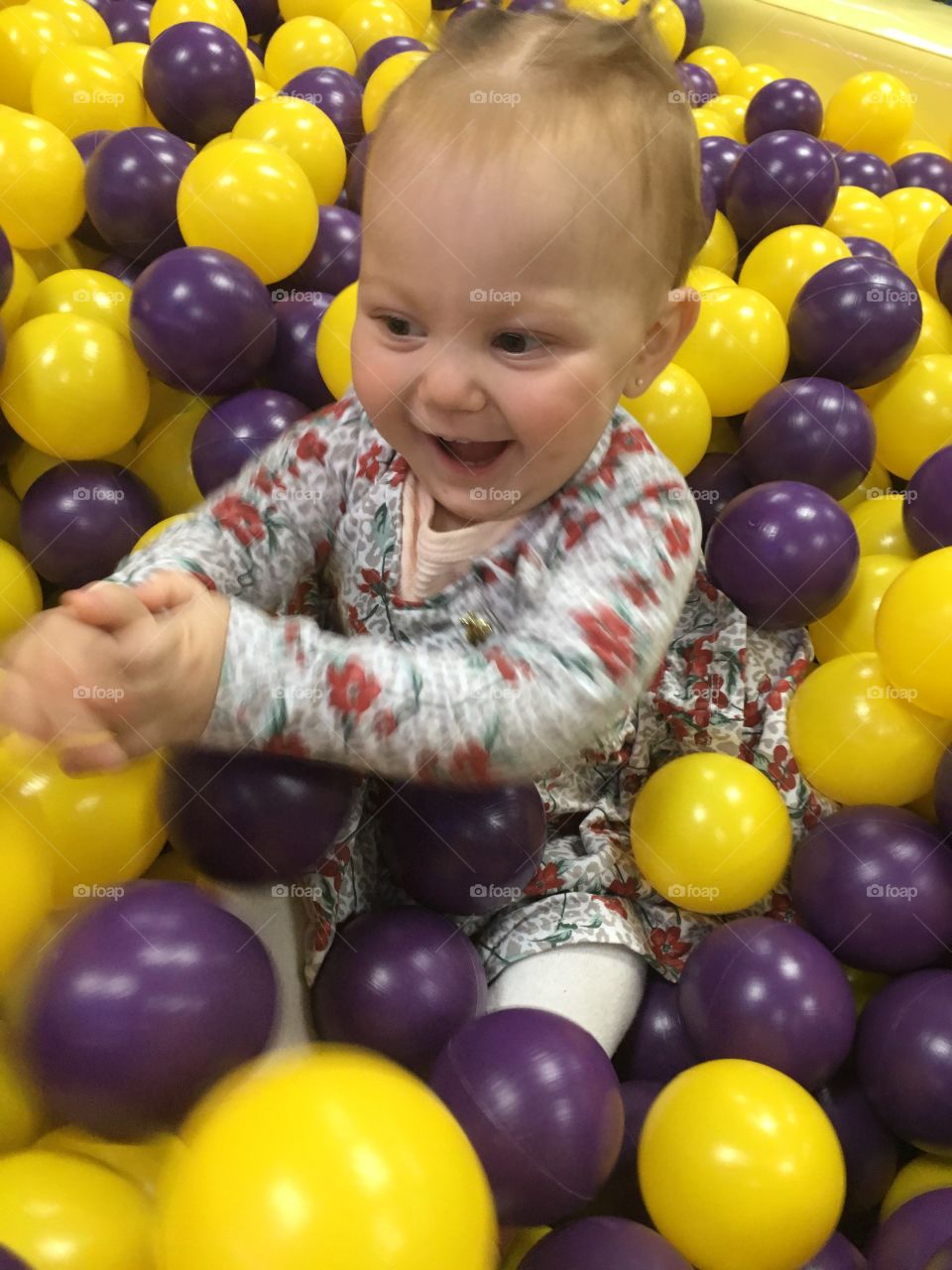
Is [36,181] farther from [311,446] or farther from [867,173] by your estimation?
[867,173]

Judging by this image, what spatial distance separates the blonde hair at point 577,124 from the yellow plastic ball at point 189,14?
1.18 meters

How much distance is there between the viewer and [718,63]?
88.9 inches

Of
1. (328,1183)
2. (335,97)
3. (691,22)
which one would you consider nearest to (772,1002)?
(328,1183)

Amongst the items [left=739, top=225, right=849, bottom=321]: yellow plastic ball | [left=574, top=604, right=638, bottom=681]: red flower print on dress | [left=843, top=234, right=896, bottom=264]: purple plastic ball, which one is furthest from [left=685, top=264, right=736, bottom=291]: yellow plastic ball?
[left=574, top=604, right=638, bottom=681]: red flower print on dress

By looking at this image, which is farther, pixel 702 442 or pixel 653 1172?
pixel 702 442

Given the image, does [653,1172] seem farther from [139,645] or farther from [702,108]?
[702,108]

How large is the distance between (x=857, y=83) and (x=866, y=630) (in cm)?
140

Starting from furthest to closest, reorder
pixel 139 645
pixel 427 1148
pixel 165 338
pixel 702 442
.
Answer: pixel 702 442, pixel 165 338, pixel 139 645, pixel 427 1148

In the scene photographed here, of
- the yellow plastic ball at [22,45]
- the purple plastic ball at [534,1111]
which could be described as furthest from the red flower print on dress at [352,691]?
the yellow plastic ball at [22,45]

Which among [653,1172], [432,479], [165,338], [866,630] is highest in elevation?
[432,479]

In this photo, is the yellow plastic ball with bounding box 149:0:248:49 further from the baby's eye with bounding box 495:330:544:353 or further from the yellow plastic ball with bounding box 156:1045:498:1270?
the yellow plastic ball with bounding box 156:1045:498:1270

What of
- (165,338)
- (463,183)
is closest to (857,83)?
(165,338)

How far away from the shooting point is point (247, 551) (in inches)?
33.4

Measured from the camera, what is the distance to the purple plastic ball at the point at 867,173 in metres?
1.85
